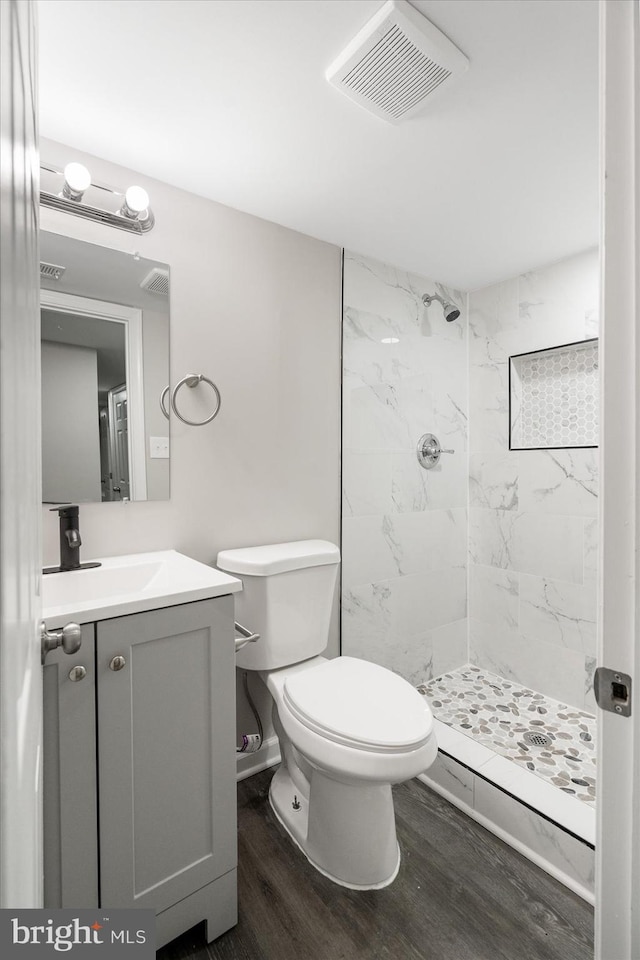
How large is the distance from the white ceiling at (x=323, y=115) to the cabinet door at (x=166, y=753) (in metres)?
1.35

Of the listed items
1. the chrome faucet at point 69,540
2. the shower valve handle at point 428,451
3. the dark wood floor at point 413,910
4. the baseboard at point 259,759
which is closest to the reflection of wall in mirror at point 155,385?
the chrome faucet at point 69,540

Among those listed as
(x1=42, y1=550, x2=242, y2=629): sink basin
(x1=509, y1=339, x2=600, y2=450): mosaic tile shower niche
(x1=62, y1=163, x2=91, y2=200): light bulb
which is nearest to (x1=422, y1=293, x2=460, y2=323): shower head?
(x1=509, y1=339, x2=600, y2=450): mosaic tile shower niche

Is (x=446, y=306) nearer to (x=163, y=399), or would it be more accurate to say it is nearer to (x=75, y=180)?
(x=163, y=399)

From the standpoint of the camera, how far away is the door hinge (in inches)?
23.4

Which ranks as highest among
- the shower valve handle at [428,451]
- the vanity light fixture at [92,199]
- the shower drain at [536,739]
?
the vanity light fixture at [92,199]

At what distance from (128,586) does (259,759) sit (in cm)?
97

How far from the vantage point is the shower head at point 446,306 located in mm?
2467

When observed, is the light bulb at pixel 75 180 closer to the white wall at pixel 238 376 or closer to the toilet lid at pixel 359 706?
the white wall at pixel 238 376

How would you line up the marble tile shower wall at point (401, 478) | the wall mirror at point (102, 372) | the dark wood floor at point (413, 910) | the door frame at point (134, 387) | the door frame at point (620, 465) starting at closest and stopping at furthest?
the door frame at point (620, 465) < the dark wood floor at point (413, 910) < the wall mirror at point (102, 372) < the door frame at point (134, 387) < the marble tile shower wall at point (401, 478)

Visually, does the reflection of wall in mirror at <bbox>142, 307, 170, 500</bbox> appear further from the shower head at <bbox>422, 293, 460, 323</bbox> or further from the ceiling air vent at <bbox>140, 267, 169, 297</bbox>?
the shower head at <bbox>422, 293, 460, 323</bbox>

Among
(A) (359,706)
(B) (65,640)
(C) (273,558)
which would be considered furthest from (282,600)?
(B) (65,640)

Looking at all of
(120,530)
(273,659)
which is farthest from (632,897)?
(120,530)

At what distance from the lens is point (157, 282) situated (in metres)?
1.63

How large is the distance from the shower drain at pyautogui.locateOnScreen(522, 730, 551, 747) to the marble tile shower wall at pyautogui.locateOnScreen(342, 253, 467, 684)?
585 mm
